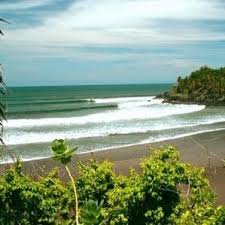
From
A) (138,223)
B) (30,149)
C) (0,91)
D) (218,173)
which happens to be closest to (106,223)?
(138,223)

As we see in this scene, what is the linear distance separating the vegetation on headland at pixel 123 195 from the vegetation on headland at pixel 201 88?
61157 mm

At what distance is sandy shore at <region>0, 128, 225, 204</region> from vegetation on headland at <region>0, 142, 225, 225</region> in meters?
6.64

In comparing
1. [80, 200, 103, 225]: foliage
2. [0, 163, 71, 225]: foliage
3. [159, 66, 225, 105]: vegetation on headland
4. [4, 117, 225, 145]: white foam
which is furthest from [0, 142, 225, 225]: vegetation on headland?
[159, 66, 225, 105]: vegetation on headland

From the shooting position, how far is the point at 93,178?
40.7 feet

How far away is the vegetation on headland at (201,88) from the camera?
75.1m

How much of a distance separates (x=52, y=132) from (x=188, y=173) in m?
26.3

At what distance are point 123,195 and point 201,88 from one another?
230 feet

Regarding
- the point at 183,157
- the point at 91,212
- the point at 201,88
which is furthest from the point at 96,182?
the point at 201,88

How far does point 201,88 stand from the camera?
80.1 m

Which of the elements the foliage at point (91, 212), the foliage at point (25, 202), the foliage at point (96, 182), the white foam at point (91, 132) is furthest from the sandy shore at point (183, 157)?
the foliage at point (91, 212)

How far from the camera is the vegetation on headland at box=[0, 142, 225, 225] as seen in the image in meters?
10.9

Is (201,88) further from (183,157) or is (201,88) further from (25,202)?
(25,202)

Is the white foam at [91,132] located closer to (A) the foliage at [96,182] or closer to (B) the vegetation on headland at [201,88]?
(A) the foliage at [96,182]

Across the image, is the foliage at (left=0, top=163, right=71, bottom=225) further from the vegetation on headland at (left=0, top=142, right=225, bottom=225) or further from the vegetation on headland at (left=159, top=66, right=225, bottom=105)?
the vegetation on headland at (left=159, top=66, right=225, bottom=105)
